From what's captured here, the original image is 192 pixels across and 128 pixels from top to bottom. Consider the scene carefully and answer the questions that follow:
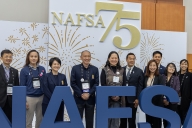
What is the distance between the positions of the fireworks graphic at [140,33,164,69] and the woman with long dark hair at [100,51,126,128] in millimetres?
1671

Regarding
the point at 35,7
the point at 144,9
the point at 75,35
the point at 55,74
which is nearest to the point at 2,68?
the point at 55,74

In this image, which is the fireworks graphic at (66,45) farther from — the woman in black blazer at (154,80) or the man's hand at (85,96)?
the woman in black blazer at (154,80)

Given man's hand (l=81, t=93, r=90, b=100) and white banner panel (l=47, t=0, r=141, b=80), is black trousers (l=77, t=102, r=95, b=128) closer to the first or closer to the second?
man's hand (l=81, t=93, r=90, b=100)

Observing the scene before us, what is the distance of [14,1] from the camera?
14.4ft

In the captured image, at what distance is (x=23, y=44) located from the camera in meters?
4.17

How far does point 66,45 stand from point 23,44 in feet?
2.60

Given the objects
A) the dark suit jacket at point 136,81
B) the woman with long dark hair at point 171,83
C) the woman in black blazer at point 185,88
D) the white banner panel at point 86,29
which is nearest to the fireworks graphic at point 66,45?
the white banner panel at point 86,29

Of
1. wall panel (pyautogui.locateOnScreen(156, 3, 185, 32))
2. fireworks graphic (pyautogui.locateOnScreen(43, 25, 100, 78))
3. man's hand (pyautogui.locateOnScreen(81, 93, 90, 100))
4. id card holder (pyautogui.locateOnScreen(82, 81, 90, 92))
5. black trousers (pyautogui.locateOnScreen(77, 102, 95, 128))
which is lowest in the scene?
black trousers (pyautogui.locateOnScreen(77, 102, 95, 128))

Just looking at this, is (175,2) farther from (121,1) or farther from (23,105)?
(23,105)

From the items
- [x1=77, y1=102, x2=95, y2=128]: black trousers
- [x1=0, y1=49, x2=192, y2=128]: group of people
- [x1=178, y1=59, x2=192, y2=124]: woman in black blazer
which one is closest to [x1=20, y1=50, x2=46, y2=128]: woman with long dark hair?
[x1=0, y1=49, x2=192, y2=128]: group of people

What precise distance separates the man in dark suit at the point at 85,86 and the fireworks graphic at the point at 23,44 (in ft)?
4.18

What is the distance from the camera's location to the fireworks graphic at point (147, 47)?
479 cm

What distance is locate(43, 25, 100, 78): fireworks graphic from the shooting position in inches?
163

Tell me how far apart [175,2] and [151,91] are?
3385 millimetres
